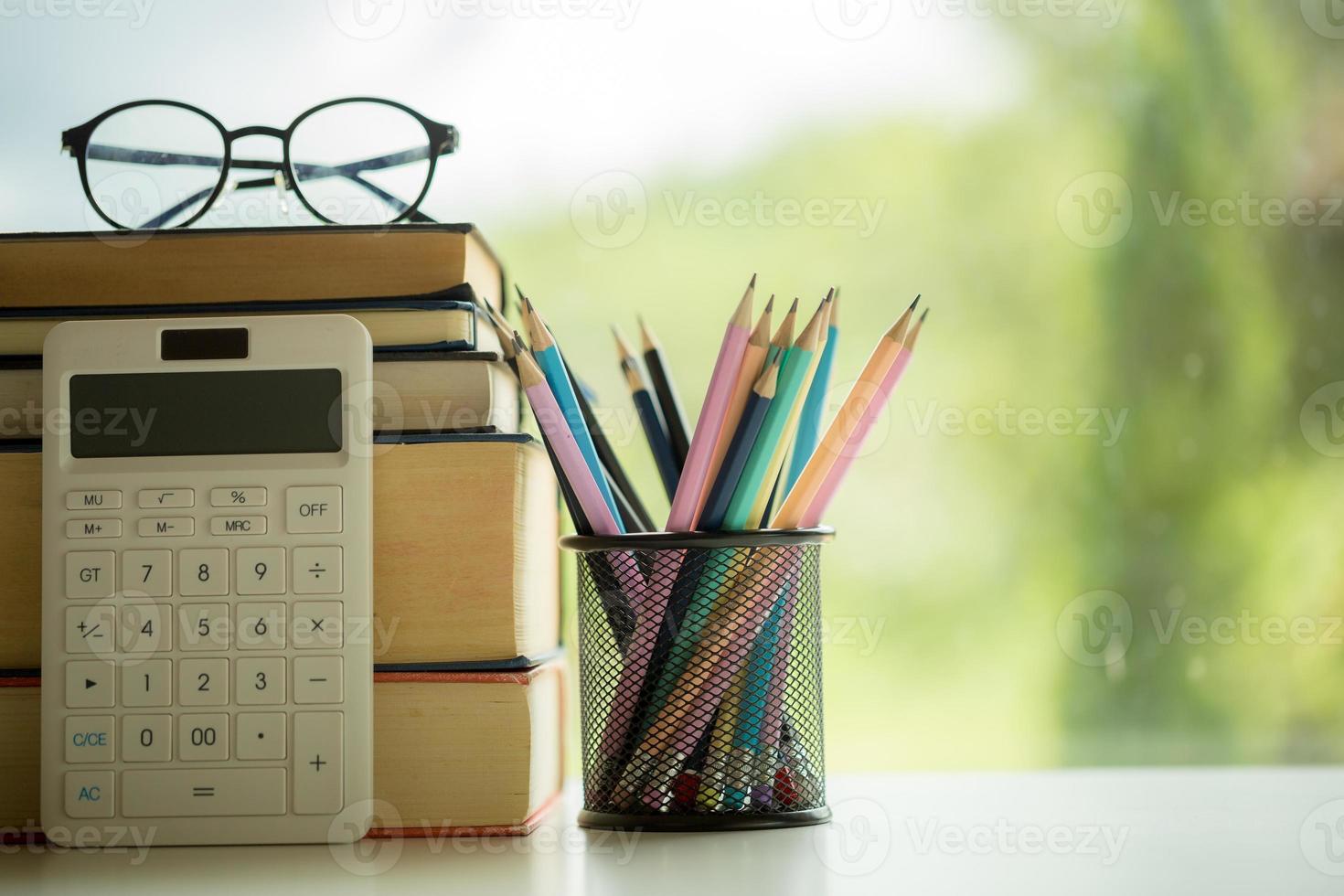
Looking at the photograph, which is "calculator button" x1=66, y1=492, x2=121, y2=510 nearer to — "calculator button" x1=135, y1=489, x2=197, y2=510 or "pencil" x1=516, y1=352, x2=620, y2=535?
"calculator button" x1=135, y1=489, x2=197, y2=510

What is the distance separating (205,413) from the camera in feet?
1.67

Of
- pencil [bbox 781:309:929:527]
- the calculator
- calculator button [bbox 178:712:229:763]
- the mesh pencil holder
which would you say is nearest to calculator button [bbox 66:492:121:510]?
the calculator

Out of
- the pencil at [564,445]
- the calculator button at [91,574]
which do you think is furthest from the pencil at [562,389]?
the calculator button at [91,574]

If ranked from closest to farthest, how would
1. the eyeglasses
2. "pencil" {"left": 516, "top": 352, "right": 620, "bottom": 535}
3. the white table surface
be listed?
1. the white table surface
2. "pencil" {"left": 516, "top": 352, "right": 620, "bottom": 535}
3. the eyeglasses

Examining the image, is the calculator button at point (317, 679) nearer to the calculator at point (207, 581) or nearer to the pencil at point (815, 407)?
the calculator at point (207, 581)

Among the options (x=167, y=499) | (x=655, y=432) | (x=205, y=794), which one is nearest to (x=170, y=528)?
(x=167, y=499)

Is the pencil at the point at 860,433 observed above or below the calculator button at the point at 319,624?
above

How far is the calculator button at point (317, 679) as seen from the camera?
1.61 ft

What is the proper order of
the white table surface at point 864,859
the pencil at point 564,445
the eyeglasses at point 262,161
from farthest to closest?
the eyeglasses at point 262,161 → the pencil at point 564,445 → the white table surface at point 864,859

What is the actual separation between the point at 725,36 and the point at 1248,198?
367mm

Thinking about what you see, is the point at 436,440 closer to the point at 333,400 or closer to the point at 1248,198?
the point at 333,400

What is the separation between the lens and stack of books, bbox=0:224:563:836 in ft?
1.66

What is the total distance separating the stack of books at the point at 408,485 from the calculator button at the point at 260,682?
43mm

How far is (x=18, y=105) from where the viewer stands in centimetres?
74
